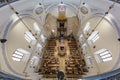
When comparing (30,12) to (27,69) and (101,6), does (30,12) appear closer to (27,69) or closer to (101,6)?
(27,69)

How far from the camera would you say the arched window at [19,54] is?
51.0 feet

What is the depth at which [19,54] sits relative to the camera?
645 inches

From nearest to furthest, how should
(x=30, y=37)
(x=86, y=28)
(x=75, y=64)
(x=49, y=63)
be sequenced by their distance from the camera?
(x=75, y=64) < (x=49, y=63) < (x=30, y=37) < (x=86, y=28)

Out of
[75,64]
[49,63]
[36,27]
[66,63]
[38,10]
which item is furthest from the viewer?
[36,27]

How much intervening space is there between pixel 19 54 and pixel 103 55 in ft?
18.2

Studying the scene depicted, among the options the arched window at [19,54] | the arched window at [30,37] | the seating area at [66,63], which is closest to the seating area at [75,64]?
the seating area at [66,63]

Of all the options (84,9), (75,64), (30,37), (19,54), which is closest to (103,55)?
(75,64)

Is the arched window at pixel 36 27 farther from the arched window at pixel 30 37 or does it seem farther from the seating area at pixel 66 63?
the seating area at pixel 66 63

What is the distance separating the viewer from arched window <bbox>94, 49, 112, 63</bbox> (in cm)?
1547

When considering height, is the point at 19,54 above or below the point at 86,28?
below

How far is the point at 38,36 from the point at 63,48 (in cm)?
233

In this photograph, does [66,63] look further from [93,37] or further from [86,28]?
[86,28]

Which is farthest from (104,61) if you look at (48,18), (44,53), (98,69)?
(48,18)

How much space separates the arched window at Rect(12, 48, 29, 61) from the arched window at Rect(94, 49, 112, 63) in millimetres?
4974
